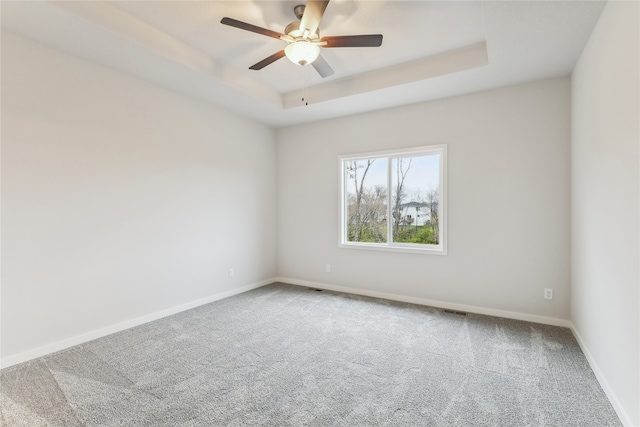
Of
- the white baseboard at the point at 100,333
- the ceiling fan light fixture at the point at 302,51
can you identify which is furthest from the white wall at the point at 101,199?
the ceiling fan light fixture at the point at 302,51

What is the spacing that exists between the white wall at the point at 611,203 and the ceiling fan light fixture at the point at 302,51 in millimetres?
1922

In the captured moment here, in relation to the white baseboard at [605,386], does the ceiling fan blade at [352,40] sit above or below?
above

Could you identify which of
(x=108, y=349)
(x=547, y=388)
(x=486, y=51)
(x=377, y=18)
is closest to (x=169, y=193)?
(x=108, y=349)

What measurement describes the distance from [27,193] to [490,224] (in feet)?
15.1

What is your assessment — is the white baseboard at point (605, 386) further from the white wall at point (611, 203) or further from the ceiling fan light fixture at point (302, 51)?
the ceiling fan light fixture at point (302, 51)

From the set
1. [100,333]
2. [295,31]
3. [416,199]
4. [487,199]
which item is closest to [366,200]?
[416,199]

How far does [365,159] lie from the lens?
14.8ft

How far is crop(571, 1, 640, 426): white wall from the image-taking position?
169 centimetres

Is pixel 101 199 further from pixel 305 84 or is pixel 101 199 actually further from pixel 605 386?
pixel 605 386

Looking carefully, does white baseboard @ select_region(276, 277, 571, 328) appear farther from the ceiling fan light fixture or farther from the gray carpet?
the ceiling fan light fixture

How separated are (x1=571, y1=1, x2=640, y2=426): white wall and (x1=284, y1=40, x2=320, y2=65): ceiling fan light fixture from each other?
6.30 ft

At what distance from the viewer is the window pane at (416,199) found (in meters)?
4.00

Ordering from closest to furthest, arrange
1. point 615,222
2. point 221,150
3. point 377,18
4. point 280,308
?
point 615,222
point 377,18
point 280,308
point 221,150

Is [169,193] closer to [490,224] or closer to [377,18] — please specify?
[377,18]
